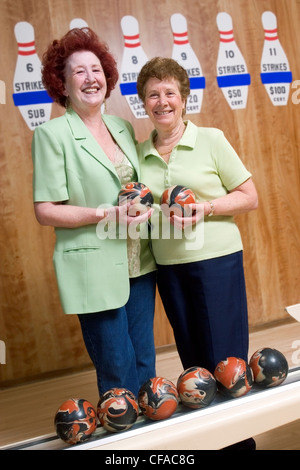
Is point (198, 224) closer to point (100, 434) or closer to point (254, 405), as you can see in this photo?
point (254, 405)

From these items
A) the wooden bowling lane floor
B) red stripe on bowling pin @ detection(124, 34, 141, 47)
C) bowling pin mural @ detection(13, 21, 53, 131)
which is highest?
red stripe on bowling pin @ detection(124, 34, 141, 47)

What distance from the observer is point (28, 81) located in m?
3.33

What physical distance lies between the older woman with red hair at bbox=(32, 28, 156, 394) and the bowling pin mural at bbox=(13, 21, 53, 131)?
1.45 m

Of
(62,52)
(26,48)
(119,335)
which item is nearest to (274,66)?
(26,48)

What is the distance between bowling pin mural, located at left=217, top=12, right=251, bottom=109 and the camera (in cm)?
381

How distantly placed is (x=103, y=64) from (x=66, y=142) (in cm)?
37

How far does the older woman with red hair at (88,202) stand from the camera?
1.83 meters

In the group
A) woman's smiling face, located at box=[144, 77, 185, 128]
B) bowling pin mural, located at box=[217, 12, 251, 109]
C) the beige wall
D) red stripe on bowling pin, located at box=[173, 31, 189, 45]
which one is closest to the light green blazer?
woman's smiling face, located at box=[144, 77, 185, 128]

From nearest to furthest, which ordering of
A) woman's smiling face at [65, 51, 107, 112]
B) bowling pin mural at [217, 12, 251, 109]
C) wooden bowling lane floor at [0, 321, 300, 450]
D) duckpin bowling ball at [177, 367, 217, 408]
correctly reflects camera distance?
duckpin bowling ball at [177, 367, 217, 408]
woman's smiling face at [65, 51, 107, 112]
wooden bowling lane floor at [0, 321, 300, 450]
bowling pin mural at [217, 12, 251, 109]

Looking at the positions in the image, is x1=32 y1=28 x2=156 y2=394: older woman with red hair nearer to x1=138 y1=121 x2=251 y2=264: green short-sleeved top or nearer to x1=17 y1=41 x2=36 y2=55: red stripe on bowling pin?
x1=138 y1=121 x2=251 y2=264: green short-sleeved top

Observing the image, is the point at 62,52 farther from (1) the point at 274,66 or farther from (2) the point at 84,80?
(1) the point at 274,66

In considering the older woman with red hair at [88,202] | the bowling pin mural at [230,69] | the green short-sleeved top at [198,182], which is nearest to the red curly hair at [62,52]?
the older woman with red hair at [88,202]

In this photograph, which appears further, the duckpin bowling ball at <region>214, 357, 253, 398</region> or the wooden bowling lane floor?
the wooden bowling lane floor

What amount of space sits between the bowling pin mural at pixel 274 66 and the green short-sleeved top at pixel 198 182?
222 cm
